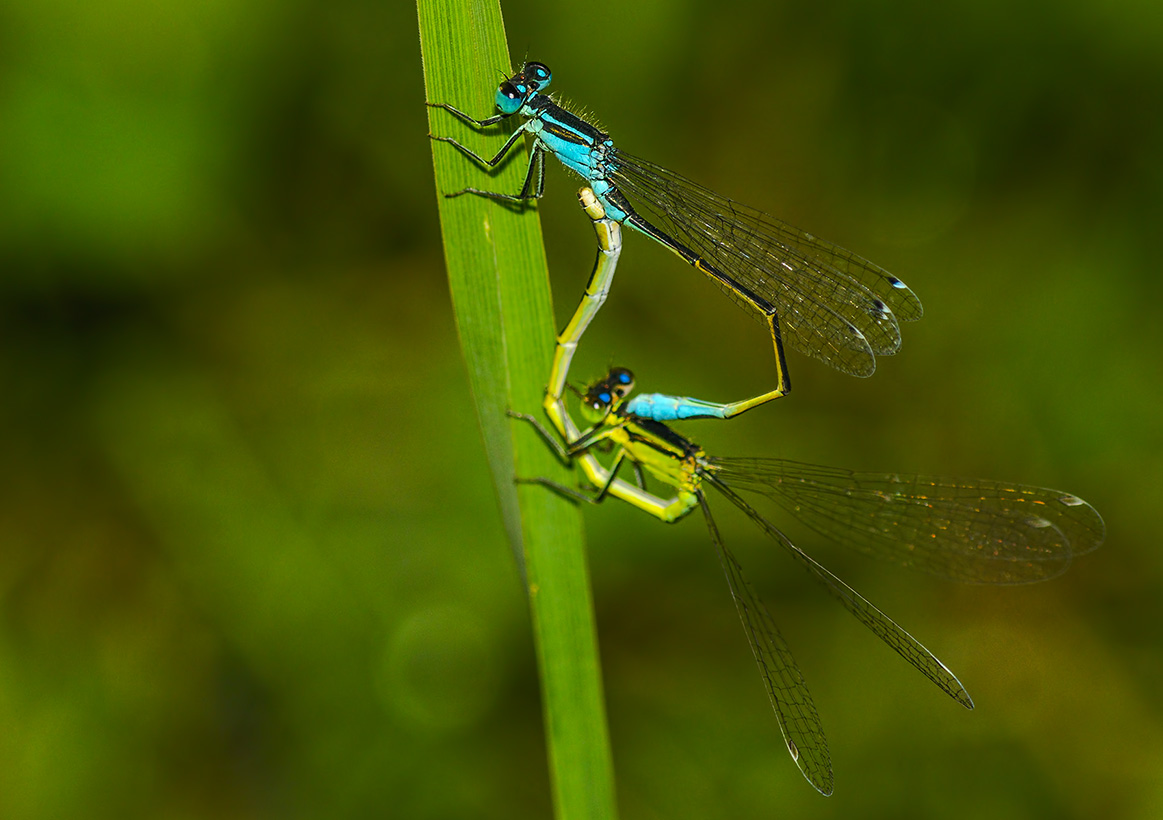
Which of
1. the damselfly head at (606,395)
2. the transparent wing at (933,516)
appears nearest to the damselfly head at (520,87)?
the damselfly head at (606,395)

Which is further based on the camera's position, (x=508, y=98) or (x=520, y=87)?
(x=520, y=87)

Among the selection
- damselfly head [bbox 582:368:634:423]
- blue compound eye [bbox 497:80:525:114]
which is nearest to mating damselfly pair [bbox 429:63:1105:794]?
damselfly head [bbox 582:368:634:423]

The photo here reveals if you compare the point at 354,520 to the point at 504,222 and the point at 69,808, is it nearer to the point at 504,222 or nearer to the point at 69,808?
the point at 69,808

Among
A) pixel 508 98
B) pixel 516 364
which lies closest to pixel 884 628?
pixel 516 364

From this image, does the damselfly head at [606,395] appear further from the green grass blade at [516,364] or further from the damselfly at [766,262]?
the green grass blade at [516,364]

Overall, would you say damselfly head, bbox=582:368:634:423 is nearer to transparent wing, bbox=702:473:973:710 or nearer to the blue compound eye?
transparent wing, bbox=702:473:973:710

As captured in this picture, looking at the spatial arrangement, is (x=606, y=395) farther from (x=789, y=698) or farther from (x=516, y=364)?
(x=789, y=698)

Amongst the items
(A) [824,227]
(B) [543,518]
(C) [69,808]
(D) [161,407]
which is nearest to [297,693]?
(C) [69,808]
